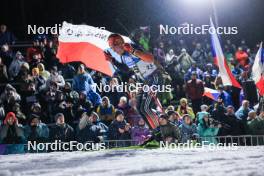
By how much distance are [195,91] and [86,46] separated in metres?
1.39

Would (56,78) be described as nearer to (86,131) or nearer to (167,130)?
(86,131)

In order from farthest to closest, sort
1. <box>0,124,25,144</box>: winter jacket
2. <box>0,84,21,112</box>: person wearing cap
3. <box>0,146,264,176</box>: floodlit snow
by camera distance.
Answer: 1. <box>0,84,21,112</box>: person wearing cap
2. <box>0,124,25,144</box>: winter jacket
3. <box>0,146,264,176</box>: floodlit snow

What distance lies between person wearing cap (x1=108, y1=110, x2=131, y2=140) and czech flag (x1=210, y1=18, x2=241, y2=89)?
4.16 feet

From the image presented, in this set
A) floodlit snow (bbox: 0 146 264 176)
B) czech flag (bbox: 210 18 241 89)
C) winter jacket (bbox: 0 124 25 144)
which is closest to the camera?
floodlit snow (bbox: 0 146 264 176)

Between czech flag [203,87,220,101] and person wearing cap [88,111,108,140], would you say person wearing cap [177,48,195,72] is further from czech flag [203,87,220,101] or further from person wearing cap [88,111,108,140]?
A: person wearing cap [88,111,108,140]

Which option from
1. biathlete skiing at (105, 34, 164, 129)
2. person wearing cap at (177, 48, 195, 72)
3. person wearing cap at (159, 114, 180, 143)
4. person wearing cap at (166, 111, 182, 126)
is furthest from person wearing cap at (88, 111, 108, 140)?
person wearing cap at (177, 48, 195, 72)

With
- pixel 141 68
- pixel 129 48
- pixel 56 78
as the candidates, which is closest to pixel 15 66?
pixel 56 78

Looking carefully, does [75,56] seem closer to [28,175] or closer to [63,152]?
[63,152]

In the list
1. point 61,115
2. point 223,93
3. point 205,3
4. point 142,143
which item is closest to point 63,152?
point 61,115

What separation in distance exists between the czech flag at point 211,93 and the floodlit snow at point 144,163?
0.78 metres

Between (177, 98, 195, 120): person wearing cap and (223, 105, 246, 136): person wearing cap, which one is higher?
(177, 98, 195, 120): person wearing cap

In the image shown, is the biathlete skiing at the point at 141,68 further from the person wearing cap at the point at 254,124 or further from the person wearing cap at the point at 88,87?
the person wearing cap at the point at 254,124

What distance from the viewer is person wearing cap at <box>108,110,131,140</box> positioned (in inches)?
Answer: 182

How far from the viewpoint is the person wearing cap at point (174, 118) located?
470 cm
